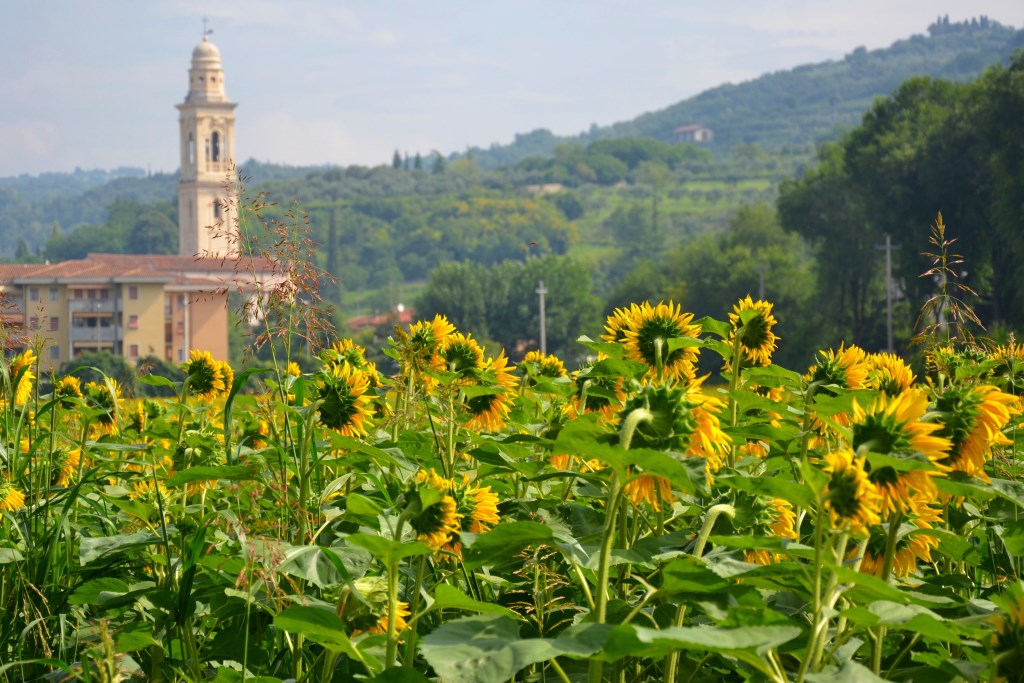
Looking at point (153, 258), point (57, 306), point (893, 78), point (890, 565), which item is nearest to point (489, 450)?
point (890, 565)

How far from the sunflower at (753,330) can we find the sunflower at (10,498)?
1271 mm

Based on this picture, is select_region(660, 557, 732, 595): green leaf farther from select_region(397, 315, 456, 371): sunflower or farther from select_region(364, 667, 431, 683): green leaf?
select_region(397, 315, 456, 371): sunflower

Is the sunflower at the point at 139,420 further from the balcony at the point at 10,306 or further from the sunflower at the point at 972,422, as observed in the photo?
the sunflower at the point at 972,422

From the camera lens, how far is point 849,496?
1.19 meters

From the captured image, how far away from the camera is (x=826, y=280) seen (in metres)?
44.8

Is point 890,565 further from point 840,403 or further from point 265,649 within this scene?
point 265,649

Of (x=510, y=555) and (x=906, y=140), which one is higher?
(x=906, y=140)

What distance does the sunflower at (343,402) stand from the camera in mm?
1908

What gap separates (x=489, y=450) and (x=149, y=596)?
1.81ft

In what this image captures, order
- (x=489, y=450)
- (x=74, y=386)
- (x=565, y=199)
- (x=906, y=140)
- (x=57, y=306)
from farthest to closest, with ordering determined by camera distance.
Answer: (x=565, y=199), (x=57, y=306), (x=906, y=140), (x=74, y=386), (x=489, y=450)

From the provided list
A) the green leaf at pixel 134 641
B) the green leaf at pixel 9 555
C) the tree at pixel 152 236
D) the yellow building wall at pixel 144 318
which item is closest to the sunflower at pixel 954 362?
the green leaf at pixel 134 641

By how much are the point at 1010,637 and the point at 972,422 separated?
0.37 metres

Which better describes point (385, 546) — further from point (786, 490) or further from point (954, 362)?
point (954, 362)

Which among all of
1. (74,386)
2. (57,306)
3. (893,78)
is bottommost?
(57,306)
